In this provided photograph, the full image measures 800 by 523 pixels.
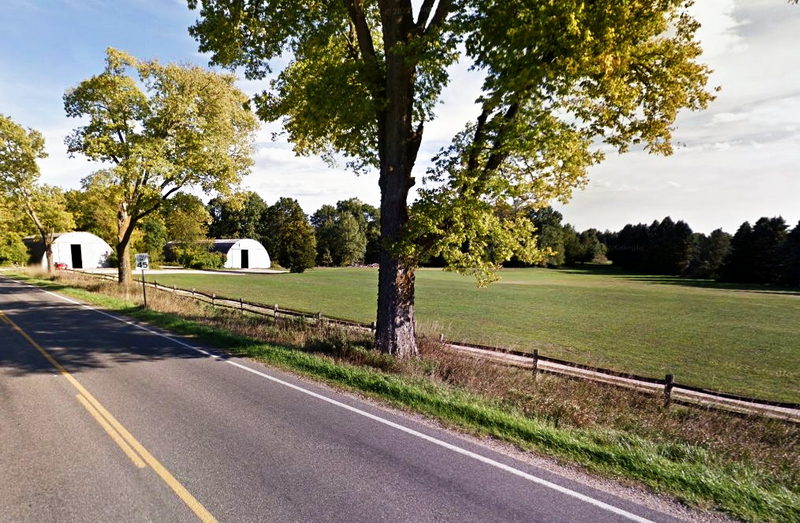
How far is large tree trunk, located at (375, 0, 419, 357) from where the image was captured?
10406mm

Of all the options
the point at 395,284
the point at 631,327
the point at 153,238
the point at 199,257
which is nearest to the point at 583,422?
the point at 395,284

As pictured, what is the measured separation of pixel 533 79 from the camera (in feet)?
24.0

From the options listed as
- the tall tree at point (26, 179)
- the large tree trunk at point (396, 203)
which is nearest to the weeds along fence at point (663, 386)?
the large tree trunk at point (396, 203)

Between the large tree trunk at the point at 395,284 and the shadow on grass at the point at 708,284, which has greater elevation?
the large tree trunk at the point at 395,284

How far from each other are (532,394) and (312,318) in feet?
35.9

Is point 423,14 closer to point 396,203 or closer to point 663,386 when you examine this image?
point 396,203

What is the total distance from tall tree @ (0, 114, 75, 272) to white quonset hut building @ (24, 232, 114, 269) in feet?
62.8

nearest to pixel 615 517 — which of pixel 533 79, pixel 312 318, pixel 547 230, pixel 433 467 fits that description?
pixel 433 467

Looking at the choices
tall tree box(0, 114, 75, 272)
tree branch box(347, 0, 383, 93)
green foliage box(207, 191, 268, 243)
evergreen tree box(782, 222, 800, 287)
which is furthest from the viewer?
green foliage box(207, 191, 268, 243)

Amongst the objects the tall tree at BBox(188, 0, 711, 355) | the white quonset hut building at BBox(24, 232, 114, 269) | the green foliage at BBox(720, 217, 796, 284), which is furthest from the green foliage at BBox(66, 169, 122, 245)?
the green foliage at BBox(720, 217, 796, 284)

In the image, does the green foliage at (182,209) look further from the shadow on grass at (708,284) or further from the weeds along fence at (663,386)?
the shadow on grass at (708,284)

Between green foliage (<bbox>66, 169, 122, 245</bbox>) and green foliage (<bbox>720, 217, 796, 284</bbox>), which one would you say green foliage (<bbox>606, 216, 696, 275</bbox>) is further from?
green foliage (<bbox>66, 169, 122, 245</bbox>)

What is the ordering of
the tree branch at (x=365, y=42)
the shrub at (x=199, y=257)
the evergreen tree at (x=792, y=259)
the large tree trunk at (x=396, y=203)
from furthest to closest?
1. the shrub at (x=199, y=257)
2. the evergreen tree at (x=792, y=259)
3. the tree branch at (x=365, y=42)
4. the large tree trunk at (x=396, y=203)

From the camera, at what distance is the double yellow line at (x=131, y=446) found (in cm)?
478
